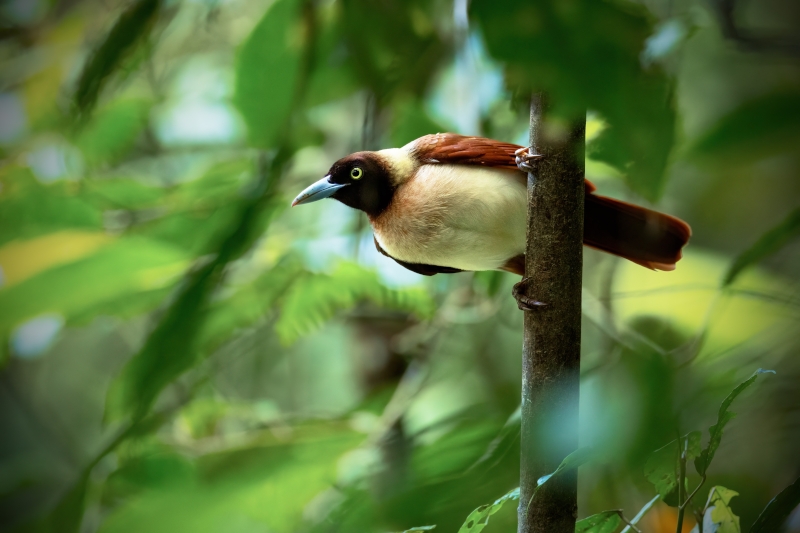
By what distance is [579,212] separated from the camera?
2.36ft

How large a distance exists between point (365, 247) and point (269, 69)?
1.21 m

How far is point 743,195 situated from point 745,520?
73 cm

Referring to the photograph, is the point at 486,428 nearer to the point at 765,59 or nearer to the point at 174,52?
the point at 765,59

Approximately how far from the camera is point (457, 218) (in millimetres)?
1238

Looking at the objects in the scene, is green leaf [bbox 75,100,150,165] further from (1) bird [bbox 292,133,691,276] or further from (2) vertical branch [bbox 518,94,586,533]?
(2) vertical branch [bbox 518,94,586,533]

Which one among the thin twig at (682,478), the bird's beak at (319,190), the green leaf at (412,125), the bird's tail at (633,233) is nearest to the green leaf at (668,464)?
the thin twig at (682,478)

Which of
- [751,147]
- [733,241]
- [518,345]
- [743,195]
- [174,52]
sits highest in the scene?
[174,52]

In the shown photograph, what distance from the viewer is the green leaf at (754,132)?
0.35m

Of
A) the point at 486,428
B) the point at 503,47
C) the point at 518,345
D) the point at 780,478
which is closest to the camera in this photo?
the point at 503,47

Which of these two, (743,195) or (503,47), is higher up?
(503,47)

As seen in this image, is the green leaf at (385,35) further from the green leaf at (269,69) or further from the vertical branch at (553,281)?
the vertical branch at (553,281)

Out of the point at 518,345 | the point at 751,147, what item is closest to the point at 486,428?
the point at 751,147

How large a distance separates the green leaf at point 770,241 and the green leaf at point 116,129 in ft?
3.97

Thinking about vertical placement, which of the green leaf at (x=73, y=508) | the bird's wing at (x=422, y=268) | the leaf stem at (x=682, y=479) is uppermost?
the green leaf at (x=73, y=508)
